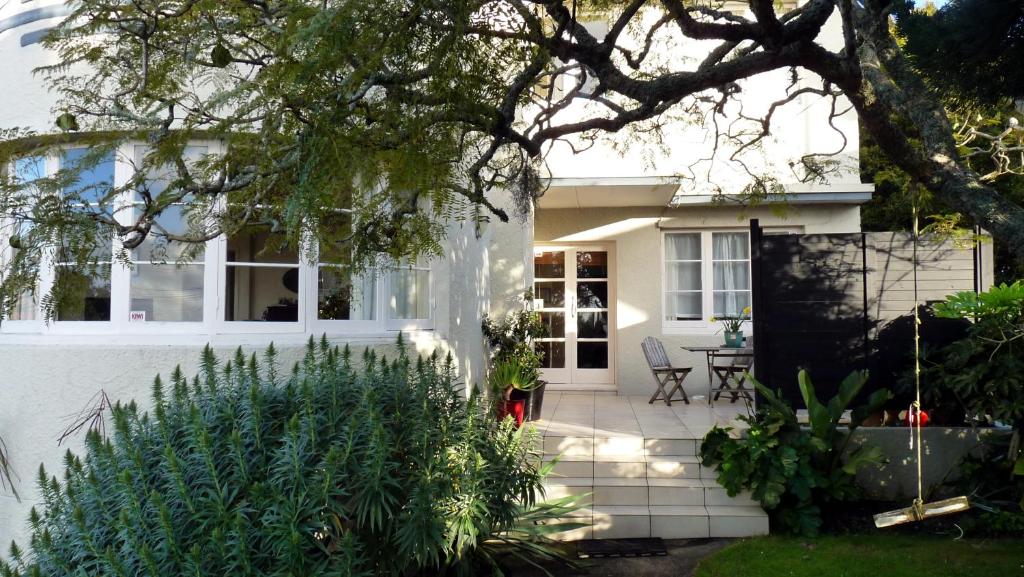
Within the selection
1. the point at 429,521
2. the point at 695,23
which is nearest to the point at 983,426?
the point at 695,23

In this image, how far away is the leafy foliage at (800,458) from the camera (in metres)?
6.50

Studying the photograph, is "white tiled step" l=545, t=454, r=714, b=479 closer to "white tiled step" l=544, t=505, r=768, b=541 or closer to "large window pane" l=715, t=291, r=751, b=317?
"white tiled step" l=544, t=505, r=768, b=541

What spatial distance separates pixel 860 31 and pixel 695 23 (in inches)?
45.4

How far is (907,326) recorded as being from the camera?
738cm

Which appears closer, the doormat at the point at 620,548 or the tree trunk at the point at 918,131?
the tree trunk at the point at 918,131

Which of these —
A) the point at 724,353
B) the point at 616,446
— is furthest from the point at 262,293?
the point at 724,353

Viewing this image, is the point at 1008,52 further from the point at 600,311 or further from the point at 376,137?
the point at 600,311

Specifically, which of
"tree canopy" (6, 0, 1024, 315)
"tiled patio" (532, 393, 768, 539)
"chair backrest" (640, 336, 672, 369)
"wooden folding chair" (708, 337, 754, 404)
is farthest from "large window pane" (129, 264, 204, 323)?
"wooden folding chair" (708, 337, 754, 404)

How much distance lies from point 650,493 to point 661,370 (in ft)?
11.7

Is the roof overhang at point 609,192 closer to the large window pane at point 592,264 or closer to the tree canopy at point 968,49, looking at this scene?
the large window pane at point 592,264

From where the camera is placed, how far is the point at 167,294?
665 centimetres

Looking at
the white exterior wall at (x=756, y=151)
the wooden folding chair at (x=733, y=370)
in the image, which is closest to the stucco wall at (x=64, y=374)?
the wooden folding chair at (x=733, y=370)

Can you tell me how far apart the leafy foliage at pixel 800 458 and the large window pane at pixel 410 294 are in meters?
3.20

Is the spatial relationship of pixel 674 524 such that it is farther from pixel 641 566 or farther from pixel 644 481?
pixel 641 566
